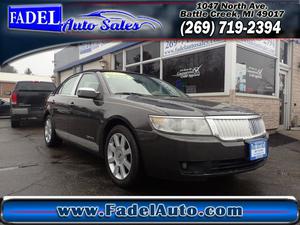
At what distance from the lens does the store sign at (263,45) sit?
24.5 ft

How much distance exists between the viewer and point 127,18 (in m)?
8.10

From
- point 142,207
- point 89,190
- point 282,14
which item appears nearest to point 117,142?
point 89,190

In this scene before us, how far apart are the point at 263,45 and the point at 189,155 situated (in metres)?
→ 6.65

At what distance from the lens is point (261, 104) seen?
7.95 m

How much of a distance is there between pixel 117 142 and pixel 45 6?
553 centimetres

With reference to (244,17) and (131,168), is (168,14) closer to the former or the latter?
(244,17)

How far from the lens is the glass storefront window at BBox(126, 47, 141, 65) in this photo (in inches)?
427

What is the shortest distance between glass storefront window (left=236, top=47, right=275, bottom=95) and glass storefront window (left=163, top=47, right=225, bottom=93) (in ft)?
1.59

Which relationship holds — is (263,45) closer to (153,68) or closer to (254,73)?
(254,73)

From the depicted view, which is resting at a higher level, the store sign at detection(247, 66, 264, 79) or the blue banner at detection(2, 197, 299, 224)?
the store sign at detection(247, 66, 264, 79)

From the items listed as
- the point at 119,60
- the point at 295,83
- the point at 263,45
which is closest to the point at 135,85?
the point at 263,45

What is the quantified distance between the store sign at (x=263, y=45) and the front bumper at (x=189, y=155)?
5276mm

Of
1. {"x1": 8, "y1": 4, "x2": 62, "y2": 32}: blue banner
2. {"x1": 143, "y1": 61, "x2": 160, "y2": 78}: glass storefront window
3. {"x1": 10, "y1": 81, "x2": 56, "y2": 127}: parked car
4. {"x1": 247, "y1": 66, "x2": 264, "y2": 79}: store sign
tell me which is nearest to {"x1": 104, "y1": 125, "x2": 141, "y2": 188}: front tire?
{"x1": 8, "y1": 4, "x2": 62, "y2": 32}: blue banner

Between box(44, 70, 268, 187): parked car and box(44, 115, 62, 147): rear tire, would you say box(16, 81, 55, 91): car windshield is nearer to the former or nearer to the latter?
box(44, 115, 62, 147): rear tire
